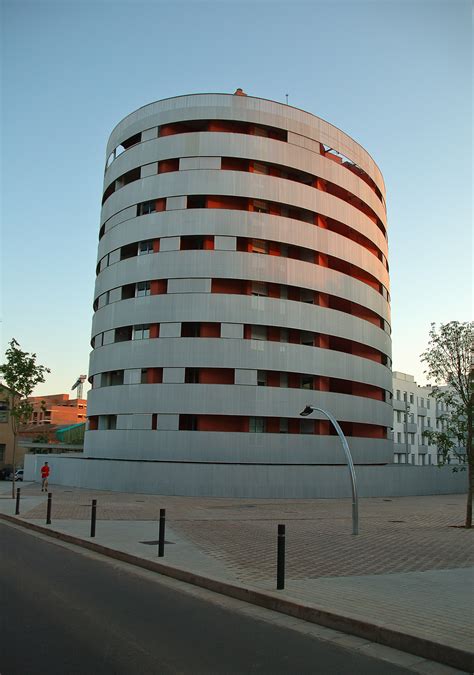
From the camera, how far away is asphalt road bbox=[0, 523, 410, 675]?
17.9ft

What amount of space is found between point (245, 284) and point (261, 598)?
1117 inches

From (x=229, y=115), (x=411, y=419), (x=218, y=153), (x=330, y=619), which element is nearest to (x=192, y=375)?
(x=218, y=153)

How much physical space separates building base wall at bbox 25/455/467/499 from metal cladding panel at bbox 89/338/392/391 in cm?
586

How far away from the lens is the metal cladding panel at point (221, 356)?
Result: 3350cm

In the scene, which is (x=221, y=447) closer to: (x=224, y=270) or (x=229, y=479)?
(x=229, y=479)

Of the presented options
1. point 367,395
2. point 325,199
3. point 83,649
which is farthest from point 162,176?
point 83,649

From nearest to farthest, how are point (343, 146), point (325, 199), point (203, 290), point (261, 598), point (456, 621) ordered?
1. point (456, 621)
2. point (261, 598)
3. point (203, 290)
4. point (325, 199)
5. point (343, 146)

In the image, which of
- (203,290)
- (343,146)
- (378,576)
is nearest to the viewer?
(378,576)

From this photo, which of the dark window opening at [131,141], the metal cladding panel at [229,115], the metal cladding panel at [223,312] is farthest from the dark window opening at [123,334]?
the metal cladding panel at [229,115]

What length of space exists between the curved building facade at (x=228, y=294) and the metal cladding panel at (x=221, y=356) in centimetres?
9

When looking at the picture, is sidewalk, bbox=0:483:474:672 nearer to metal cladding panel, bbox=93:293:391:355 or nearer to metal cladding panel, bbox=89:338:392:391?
metal cladding panel, bbox=89:338:392:391

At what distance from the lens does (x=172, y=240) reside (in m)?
35.0

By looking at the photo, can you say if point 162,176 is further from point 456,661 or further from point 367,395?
point 456,661

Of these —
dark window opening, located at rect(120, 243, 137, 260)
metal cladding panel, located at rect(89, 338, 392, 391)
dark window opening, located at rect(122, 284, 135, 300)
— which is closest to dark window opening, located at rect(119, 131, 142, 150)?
Answer: dark window opening, located at rect(120, 243, 137, 260)
